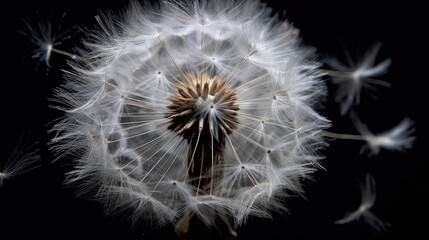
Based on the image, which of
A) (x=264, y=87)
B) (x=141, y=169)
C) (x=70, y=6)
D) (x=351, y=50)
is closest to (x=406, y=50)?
(x=351, y=50)

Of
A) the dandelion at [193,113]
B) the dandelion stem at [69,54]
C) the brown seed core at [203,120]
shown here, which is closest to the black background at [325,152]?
the dandelion stem at [69,54]

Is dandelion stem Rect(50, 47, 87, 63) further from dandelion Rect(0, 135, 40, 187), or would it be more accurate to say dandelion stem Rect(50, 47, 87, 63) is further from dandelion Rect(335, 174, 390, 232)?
dandelion Rect(335, 174, 390, 232)

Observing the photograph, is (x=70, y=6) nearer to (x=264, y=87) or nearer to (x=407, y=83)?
(x=264, y=87)

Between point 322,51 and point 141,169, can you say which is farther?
point 322,51

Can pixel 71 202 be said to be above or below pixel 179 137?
below

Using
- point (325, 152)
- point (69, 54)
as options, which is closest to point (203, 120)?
point (69, 54)

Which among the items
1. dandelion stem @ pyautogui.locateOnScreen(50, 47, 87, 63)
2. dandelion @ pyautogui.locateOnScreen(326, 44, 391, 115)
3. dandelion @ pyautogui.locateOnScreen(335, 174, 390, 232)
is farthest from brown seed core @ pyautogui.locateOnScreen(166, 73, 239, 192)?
dandelion @ pyautogui.locateOnScreen(335, 174, 390, 232)
